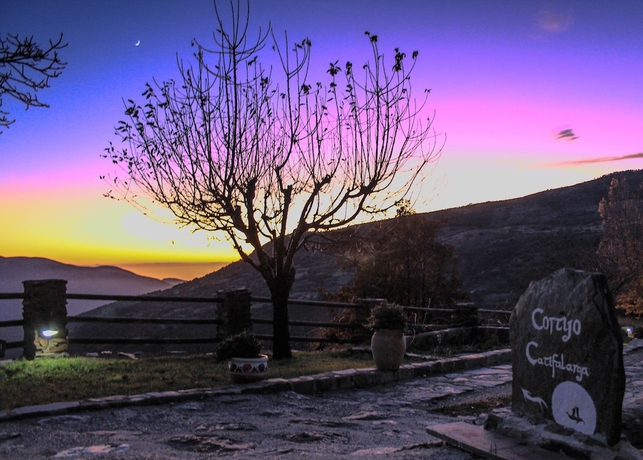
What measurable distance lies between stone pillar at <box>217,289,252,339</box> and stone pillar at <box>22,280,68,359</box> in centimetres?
308

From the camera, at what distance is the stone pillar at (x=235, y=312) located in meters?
12.1

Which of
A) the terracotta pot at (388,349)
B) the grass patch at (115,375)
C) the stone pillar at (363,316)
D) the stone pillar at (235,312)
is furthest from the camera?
the stone pillar at (363,316)

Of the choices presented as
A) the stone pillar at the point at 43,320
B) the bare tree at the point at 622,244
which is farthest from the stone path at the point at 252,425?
the bare tree at the point at 622,244

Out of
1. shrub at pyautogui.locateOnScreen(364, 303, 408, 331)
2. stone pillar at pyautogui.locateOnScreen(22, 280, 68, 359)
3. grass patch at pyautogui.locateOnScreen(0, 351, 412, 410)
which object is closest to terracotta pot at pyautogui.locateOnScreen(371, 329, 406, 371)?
shrub at pyautogui.locateOnScreen(364, 303, 408, 331)

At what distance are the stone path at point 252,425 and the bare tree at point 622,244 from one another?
19.2 m

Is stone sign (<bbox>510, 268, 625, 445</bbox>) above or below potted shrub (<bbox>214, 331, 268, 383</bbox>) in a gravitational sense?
above

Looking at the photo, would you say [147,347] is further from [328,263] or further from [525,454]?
[525,454]

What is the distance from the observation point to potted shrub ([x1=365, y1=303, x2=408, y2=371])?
32.5 ft

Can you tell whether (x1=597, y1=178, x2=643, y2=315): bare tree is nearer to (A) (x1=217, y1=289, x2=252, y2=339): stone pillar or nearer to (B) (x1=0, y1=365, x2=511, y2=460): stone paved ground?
(A) (x1=217, y1=289, x2=252, y2=339): stone pillar

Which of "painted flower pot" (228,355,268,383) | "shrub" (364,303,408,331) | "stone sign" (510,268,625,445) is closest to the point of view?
"stone sign" (510,268,625,445)

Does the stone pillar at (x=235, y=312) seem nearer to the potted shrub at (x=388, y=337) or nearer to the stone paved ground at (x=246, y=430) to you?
the potted shrub at (x=388, y=337)

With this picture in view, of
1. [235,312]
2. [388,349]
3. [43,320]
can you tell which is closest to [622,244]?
[388,349]

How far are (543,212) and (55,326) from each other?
184 feet

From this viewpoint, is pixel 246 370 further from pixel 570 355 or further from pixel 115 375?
pixel 570 355
